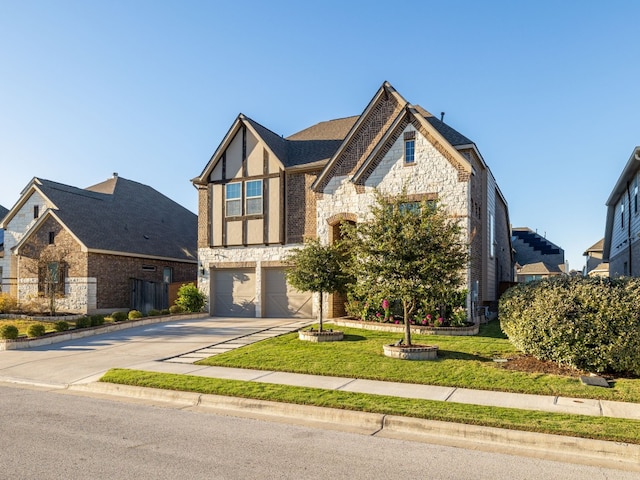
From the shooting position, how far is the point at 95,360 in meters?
14.1

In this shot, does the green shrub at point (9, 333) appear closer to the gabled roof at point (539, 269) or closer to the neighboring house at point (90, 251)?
the neighboring house at point (90, 251)

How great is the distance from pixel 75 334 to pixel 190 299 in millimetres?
6647

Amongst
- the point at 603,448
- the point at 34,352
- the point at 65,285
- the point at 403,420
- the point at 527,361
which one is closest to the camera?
the point at 603,448

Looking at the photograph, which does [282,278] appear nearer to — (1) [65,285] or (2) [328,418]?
(1) [65,285]

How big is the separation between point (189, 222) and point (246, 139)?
14280 millimetres

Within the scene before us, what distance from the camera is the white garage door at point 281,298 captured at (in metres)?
23.5

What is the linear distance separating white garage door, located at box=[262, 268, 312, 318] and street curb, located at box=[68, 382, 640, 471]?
535 inches

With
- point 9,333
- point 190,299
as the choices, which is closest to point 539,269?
point 190,299

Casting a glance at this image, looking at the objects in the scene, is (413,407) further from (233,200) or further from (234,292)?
(233,200)

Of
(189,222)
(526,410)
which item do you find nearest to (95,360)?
(526,410)

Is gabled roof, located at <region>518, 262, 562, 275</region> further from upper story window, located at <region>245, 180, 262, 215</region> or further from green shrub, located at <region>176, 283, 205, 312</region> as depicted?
green shrub, located at <region>176, 283, 205, 312</region>

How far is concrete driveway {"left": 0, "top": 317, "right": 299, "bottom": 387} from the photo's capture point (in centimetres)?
1258

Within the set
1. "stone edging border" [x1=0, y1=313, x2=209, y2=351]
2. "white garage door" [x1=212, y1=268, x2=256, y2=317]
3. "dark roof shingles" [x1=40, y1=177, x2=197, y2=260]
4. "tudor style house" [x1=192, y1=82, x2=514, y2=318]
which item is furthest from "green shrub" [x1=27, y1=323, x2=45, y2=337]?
"white garage door" [x1=212, y1=268, x2=256, y2=317]

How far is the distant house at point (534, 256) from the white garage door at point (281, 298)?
42049 mm
